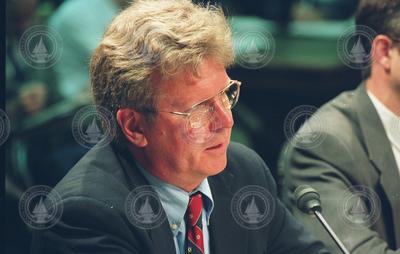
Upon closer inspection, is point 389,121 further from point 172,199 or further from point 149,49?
point 149,49

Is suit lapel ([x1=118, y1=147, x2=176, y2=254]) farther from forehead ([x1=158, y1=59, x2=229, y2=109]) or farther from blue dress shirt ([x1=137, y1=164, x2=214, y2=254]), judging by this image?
forehead ([x1=158, y1=59, x2=229, y2=109])

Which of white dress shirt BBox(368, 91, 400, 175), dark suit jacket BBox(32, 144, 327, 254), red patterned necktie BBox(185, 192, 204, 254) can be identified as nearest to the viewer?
dark suit jacket BBox(32, 144, 327, 254)

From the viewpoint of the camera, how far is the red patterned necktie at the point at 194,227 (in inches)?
87.8

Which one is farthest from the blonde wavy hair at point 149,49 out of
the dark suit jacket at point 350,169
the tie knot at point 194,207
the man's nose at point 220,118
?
the dark suit jacket at point 350,169

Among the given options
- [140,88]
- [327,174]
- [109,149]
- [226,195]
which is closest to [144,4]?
[140,88]

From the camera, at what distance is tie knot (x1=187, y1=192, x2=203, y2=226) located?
7.42 ft

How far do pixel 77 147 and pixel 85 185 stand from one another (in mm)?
519

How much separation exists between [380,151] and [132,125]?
0.83 metres

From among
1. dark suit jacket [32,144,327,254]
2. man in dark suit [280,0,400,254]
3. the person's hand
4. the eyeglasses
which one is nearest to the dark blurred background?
the person's hand

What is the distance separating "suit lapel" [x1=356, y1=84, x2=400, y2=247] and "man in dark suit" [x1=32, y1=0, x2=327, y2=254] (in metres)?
0.50

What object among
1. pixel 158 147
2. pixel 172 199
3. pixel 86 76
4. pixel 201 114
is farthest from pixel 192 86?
pixel 86 76

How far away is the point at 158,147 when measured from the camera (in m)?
2.26

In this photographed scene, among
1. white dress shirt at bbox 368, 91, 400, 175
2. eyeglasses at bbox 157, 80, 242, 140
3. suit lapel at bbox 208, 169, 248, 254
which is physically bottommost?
suit lapel at bbox 208, 169, 248, 254

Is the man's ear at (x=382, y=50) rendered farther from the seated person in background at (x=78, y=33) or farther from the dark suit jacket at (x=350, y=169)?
the seated person in background at (x=78, y=33)
